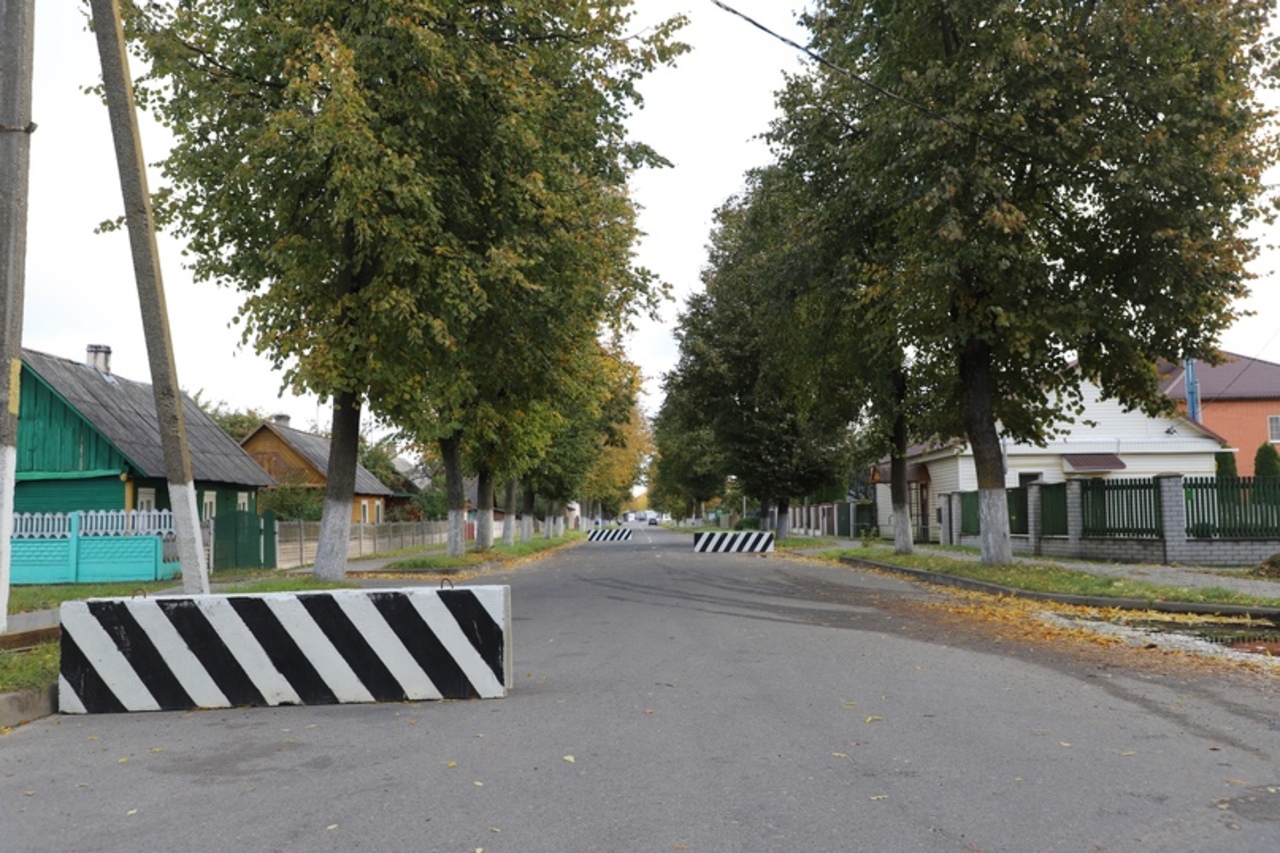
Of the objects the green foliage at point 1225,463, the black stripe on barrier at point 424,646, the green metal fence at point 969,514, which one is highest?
the green foliage at point 1225,463

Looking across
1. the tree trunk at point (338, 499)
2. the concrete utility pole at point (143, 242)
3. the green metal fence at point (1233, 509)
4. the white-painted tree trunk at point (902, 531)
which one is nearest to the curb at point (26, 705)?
the concrete utility pole at point (143, 242)

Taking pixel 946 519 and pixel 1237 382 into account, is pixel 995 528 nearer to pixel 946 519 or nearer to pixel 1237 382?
pixel 946 519

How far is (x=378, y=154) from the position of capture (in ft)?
47.9

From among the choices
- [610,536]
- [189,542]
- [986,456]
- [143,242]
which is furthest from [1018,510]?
[610,536]

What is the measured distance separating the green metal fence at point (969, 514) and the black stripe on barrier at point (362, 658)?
28064 mm

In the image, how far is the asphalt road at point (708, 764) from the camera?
4.56 metres

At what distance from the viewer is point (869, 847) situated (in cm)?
433

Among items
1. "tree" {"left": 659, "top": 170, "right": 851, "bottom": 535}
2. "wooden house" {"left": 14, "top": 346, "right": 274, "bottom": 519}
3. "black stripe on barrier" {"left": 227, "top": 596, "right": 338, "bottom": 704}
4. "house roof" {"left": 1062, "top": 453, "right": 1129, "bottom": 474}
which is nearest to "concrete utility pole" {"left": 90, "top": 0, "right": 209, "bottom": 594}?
"black stripe on barrier" {"left": 227, "top": 596, "right": 338, "bottom": 704}

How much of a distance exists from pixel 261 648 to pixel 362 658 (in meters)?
0.75

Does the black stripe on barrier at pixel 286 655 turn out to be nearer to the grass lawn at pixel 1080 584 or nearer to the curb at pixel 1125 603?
the curb at pixel 1125 603

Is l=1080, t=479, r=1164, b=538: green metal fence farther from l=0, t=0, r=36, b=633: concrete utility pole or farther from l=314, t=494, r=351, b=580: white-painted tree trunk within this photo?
l=0, t=0, r=36, b=633: concrete utility pole

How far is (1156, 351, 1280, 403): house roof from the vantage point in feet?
165

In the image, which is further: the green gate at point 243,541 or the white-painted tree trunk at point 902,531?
the white-painted tree trunk at point 902,531

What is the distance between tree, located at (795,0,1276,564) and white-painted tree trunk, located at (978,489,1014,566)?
0.05 m
